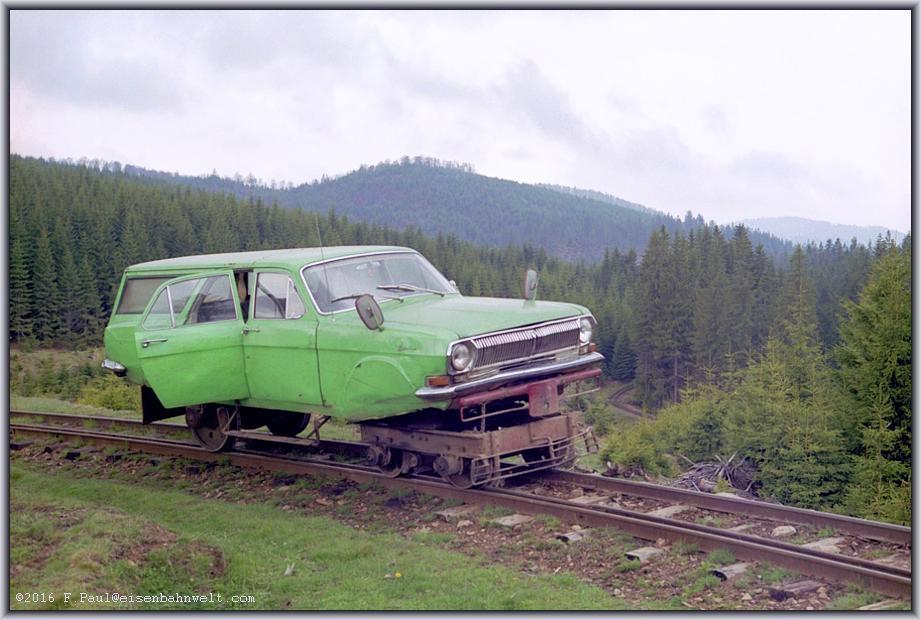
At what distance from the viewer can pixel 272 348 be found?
30.2 feet

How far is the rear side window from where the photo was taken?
36.2 ft

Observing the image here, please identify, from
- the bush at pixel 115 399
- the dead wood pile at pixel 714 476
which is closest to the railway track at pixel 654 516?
the dead wood pile at pixel 714 476

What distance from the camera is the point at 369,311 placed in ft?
27.0

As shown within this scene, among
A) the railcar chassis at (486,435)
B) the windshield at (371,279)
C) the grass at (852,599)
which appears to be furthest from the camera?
the windshield at (371,279)

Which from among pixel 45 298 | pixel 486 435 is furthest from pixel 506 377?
pixel 45 298

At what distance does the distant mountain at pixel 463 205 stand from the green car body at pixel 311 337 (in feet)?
288

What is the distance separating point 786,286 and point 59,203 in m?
66.0

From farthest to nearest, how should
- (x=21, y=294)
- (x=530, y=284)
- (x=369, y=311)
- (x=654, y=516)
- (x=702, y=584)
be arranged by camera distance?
1. (x=21, y=294)
2. (x=530, y=284)
3. (x=369, y=311)
4. (x=654, y=516)
5. (x=702, y=584)

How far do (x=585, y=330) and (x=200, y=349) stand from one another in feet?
13.2

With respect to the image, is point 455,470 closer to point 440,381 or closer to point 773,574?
point 440,381

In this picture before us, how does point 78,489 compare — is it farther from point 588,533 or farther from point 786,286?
point 786,286

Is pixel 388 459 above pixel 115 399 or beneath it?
above

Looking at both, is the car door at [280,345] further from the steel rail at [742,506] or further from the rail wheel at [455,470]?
the rail wheel at [455,470]

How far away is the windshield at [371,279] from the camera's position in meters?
9.02
